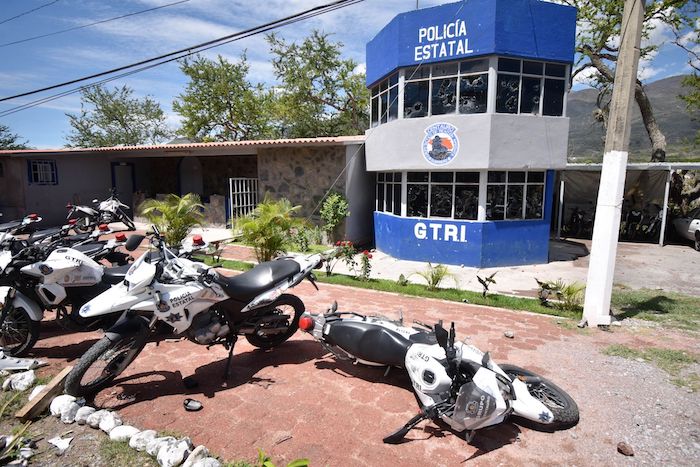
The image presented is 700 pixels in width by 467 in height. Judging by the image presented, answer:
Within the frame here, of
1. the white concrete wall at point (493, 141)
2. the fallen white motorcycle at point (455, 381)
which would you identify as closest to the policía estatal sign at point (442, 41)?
the white concrete wall at point (493, 141)

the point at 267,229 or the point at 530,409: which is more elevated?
the point at 267,229

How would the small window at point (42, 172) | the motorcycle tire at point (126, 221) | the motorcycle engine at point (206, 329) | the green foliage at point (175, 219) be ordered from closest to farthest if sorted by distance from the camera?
the motorcycle engine at point (206, 329) < the motorcycle tire at point (126, 221) < the green foliage at point (175, 219) < the small window at point (42, 172)

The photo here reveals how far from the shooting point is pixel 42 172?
15633mm

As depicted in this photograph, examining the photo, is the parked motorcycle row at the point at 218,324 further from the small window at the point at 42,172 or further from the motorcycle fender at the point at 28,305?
the small window at the point at 42,172

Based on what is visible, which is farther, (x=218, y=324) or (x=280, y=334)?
(x=280, y=334)

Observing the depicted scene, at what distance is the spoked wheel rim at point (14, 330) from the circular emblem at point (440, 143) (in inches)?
353

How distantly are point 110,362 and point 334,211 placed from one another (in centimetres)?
888

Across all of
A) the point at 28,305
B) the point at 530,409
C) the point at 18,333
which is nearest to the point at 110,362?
the point at 28,305

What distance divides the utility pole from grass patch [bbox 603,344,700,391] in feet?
3.29

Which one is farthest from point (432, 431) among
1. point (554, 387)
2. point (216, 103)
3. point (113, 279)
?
point (216, 103)

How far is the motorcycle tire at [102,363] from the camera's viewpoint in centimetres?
342

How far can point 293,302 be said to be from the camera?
473 centimetres

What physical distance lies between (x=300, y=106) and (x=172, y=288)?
23.7 metres

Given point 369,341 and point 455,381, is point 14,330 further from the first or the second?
point 455,381
